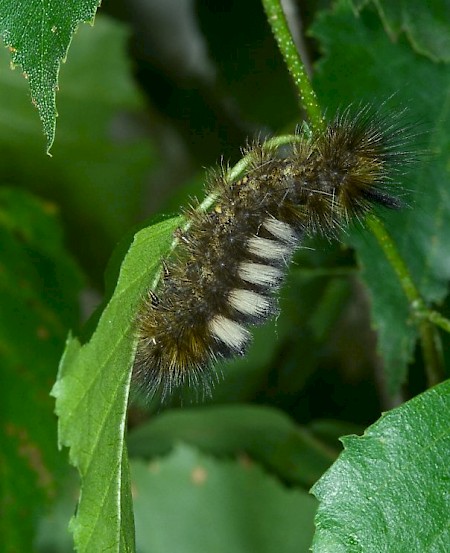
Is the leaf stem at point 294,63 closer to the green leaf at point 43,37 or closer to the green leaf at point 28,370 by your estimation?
the green leaf at point 43,37

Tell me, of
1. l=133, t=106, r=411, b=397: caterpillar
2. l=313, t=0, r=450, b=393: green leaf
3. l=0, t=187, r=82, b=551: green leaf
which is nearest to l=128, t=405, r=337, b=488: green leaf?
l=0, t=187, r=82, b=551: green leaf

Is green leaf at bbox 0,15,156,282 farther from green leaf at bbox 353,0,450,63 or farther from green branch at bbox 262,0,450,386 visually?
green branch at bbox 262,0,450,386

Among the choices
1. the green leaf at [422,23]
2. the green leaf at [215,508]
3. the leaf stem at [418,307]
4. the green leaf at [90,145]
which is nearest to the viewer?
the leaf stem at [418,307]

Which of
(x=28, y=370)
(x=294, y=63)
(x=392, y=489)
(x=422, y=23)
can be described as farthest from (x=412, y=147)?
(x=28, y=370)

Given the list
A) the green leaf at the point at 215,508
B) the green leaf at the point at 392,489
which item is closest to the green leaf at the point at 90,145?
the green leaf at the point at 215,508

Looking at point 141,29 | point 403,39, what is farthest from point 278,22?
point 141,29

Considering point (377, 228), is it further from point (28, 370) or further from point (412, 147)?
point (28, 370)

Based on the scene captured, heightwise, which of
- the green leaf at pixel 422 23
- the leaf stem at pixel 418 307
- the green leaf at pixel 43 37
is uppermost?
the green leaf at pixel 422 23
